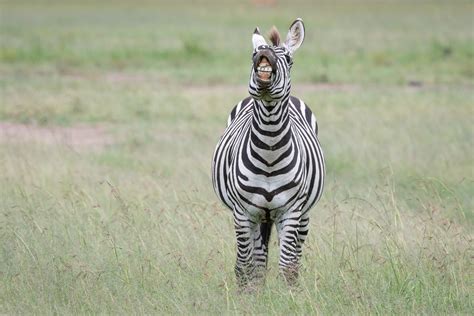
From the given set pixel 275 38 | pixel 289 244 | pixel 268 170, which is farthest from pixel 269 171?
pixel 275 38

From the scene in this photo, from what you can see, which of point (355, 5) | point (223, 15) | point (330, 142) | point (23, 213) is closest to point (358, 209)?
point (23, 213)

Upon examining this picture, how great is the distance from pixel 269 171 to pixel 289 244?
0.50m

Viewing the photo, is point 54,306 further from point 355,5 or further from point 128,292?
point 355,5

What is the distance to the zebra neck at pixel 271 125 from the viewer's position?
5.52 metres

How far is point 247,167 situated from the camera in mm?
5637

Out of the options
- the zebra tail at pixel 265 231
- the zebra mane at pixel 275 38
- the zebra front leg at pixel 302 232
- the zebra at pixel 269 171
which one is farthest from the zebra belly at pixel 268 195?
the zebra mane at pixel 275 38

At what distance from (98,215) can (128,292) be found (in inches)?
82.4

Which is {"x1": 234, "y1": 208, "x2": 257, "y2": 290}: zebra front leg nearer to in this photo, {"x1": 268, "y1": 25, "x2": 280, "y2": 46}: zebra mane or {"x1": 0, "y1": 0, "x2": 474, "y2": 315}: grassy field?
{"x1": 0, "y1": 0, "x2": 474, "y2": 315}: grassy field

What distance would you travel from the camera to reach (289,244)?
5715mm

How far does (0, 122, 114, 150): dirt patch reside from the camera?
40.3 feet

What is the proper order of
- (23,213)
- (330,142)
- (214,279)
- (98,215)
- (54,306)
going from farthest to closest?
(330,142)
(98,215)
(23,213)
(214,279)
(54,306)

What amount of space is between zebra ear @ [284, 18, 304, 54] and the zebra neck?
51 centimetres

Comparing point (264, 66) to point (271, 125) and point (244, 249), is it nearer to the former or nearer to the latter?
point (271, 125)

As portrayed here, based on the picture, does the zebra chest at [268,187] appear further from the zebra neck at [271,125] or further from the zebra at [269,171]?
the zebra neck at [271,125]
